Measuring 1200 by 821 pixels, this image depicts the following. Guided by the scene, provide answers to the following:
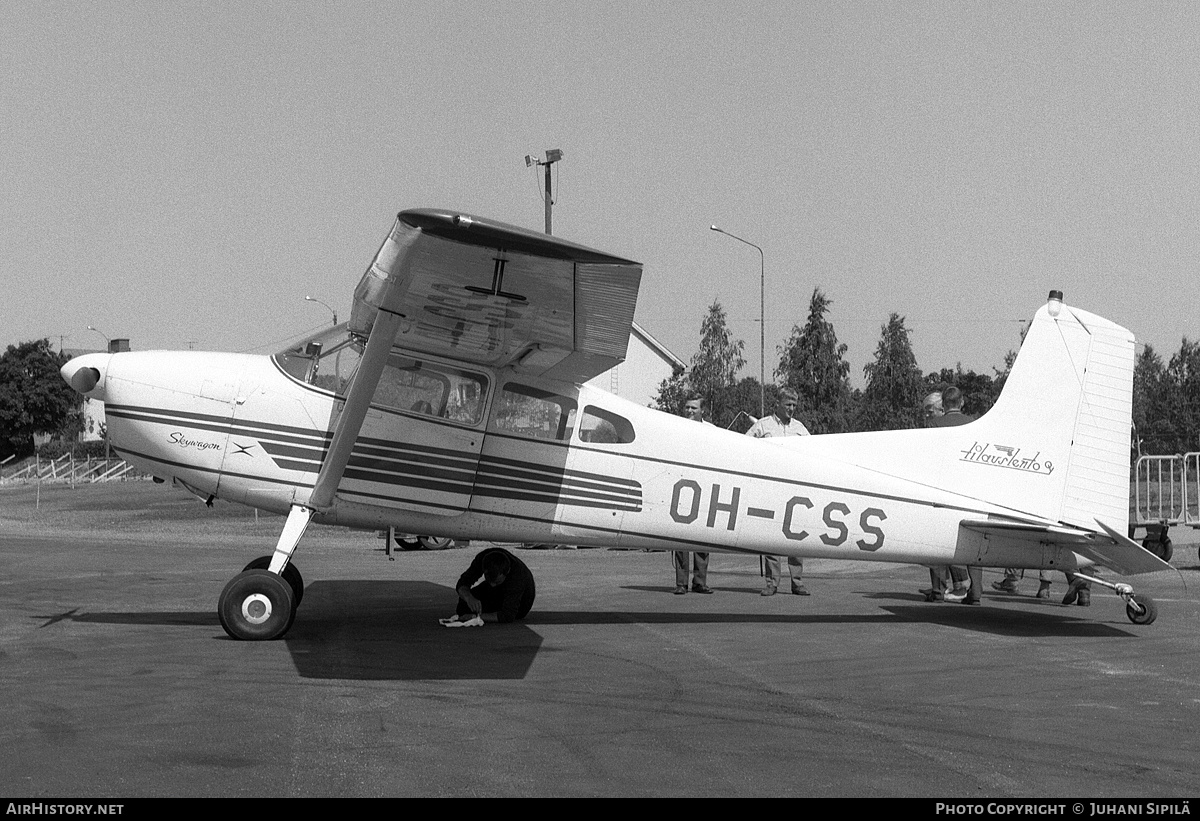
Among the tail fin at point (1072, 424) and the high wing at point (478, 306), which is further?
the tail fin at point (1072, 424)

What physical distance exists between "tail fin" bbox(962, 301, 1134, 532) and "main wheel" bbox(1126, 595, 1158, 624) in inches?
27.7

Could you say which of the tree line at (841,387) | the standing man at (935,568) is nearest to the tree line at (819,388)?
the tree line at (841,387)

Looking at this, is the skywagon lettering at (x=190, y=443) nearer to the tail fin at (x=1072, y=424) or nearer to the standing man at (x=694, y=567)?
the standing man at (x=694, y=567)

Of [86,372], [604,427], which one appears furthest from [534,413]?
[86,372]

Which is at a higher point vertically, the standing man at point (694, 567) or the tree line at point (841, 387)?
the tree line at point (841, 387)

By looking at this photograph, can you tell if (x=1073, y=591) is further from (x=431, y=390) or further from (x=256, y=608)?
(x=256, y=608)

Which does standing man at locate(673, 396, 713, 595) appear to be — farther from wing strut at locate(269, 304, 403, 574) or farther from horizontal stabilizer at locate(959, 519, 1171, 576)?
wing strut at locate(269, 304, 403, 574)

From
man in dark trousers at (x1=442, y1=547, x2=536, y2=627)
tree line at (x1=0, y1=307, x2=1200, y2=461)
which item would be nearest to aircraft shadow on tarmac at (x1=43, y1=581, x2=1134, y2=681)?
man in dark trousers at (x1=442, y1=547, x2=536, y2=627)

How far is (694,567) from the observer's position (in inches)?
485

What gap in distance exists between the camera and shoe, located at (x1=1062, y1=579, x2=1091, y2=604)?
35.7 feet

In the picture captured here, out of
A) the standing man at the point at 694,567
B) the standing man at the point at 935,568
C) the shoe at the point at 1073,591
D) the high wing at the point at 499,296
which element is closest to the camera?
the high wing at the point at 499,296

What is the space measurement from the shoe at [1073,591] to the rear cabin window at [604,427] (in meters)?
5.01

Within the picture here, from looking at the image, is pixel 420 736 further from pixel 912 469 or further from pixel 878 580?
pixel 878 580

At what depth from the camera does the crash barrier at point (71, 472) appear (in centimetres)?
5872
